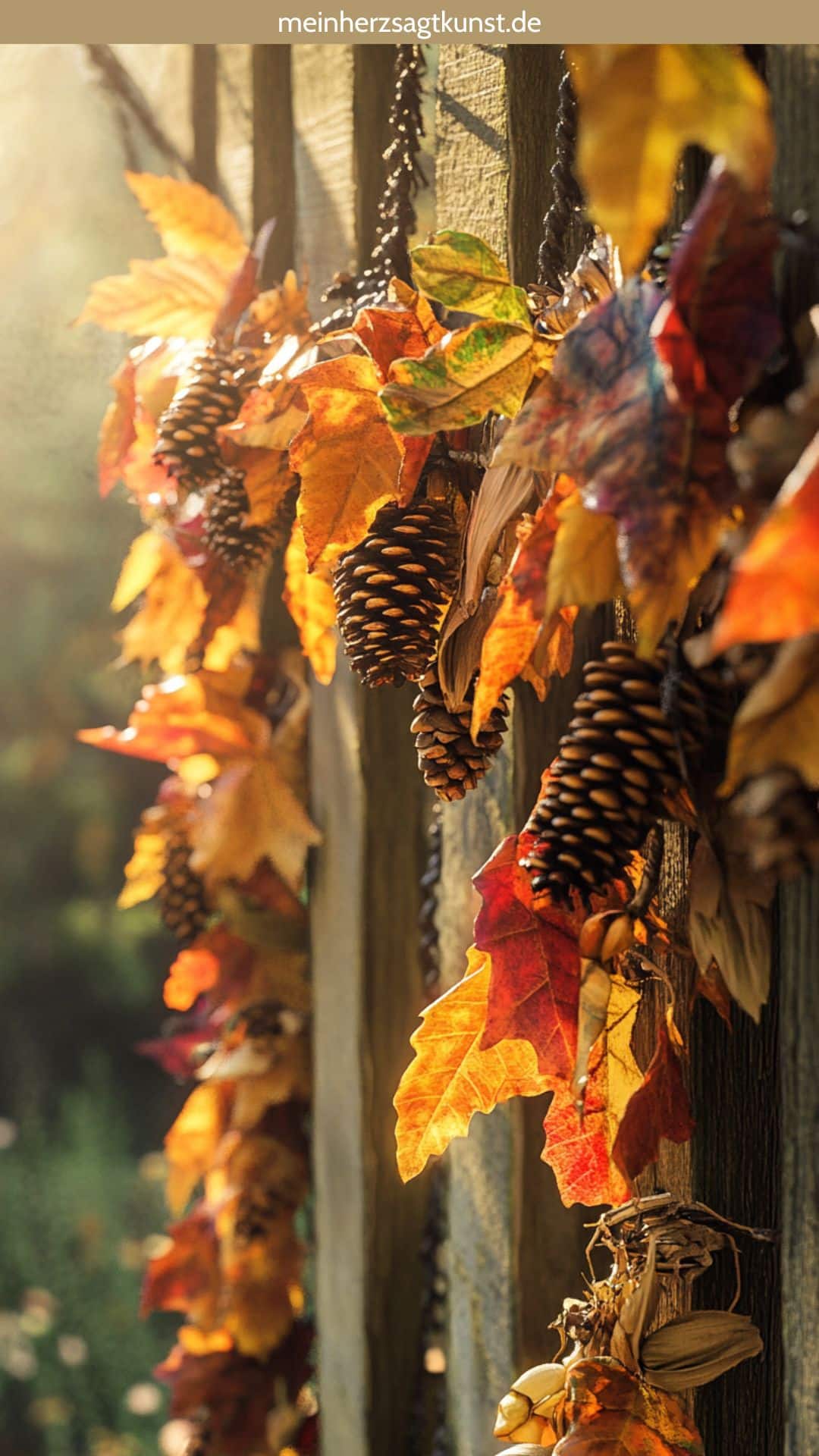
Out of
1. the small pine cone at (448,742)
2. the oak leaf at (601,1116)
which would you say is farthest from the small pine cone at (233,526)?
the oak leaf at (601,1116)

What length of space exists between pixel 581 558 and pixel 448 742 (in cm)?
14

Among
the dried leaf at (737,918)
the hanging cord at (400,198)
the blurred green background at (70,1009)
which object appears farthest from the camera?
the blurred green background at (70,1009)

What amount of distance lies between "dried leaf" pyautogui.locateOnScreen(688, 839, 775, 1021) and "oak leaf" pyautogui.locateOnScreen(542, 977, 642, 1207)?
99mm

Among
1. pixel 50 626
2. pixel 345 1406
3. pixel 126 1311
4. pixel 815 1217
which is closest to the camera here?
pixel 815 1217

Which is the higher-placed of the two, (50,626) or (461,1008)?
(50,626)

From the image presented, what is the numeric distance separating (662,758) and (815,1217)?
17 centimetres

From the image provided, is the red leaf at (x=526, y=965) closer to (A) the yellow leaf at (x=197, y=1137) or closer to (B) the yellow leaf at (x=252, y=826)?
(B) the yellow leaf at (x=252, y=826)

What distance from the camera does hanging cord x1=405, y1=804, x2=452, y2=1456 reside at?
0.82 metres

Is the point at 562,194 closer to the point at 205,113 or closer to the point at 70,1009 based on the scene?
the point at 205,113

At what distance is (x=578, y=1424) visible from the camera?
1.33 feet

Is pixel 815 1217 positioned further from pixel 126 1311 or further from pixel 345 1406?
pixel 126 1311

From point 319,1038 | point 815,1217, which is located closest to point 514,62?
point 815,1217

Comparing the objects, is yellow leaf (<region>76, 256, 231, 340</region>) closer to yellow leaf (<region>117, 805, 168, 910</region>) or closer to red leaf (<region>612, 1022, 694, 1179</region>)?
yellow leaf (<region>117, 805, 168, 910</region>)

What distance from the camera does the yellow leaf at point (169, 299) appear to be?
709mm
